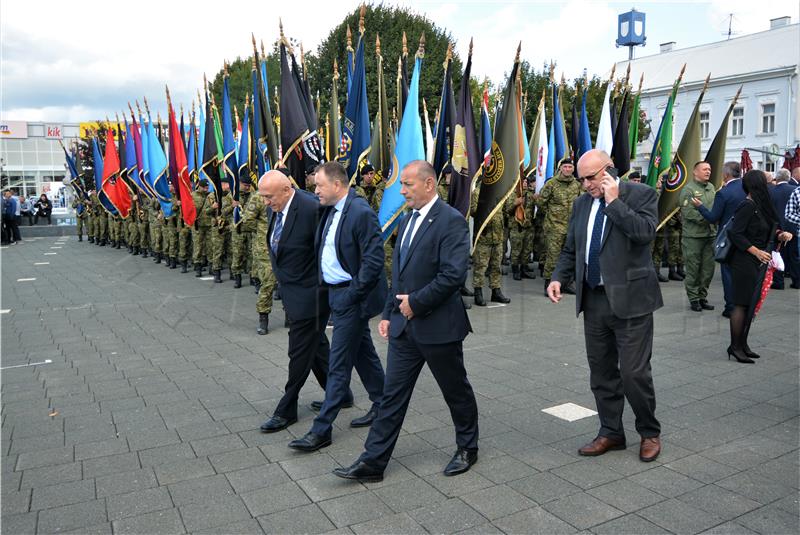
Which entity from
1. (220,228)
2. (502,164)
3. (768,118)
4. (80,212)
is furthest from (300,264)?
(768,118)

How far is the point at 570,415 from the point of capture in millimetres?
5039

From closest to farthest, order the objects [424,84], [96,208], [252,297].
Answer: [252,297], [96,208], [424,84]

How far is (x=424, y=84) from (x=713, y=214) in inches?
921

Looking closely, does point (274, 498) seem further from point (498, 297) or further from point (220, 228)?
point (220, 228)

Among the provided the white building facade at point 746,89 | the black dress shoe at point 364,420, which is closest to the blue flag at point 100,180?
the black dress shoe at point 364,420

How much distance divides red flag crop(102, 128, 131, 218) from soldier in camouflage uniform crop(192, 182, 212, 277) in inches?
255

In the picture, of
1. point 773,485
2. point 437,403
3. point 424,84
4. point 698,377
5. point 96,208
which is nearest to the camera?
point 773,485

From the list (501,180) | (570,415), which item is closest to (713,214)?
(501,180)

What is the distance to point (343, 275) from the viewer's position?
15.2 ft

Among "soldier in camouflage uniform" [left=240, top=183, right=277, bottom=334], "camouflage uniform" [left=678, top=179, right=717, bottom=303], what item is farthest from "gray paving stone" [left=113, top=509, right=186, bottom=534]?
"camouflage uniform" [left=678, top=179, right=717, bottom=303]

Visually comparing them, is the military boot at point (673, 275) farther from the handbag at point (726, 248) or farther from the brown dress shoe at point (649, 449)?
the brown dress shoe at point (649, 449)

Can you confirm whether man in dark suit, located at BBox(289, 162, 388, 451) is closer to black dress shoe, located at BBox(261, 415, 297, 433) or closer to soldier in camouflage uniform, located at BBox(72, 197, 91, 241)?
black dress shoe, located at BBox(261, 415, 297, 433)

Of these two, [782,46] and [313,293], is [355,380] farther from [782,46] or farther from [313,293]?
[782,46]

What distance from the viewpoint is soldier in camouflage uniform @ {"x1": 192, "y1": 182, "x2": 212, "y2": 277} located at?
14.6m
